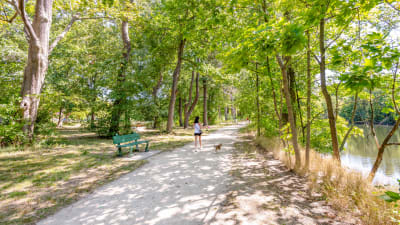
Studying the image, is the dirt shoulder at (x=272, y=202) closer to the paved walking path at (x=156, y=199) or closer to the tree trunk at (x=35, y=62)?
the paved walking path at (x=156, y=199)

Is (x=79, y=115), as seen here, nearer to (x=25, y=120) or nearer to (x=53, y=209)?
(x=25, y=120)

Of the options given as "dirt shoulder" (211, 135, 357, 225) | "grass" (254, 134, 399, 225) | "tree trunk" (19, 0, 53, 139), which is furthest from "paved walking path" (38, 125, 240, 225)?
"tree trunk" (19, 0, 53, 139)

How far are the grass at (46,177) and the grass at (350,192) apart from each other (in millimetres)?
5267

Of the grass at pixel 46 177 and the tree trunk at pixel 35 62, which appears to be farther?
the tree trunk at pixel 35 62

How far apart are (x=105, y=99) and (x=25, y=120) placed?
461 centimetres

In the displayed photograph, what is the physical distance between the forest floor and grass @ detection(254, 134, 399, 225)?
254 mm

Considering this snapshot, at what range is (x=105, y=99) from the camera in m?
12.0

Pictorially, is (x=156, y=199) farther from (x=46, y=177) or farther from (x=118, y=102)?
(x=118, y=102)

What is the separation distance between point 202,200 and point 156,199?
3.20 feet

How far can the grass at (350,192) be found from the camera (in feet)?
9.16

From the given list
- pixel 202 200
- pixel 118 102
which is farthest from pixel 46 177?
pixel 118 102

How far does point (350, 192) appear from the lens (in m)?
3.66

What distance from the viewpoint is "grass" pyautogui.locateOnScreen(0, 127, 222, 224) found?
134 inches

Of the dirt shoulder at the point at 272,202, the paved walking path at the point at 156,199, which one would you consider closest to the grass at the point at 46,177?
the paved walking path at the point at 156,199
